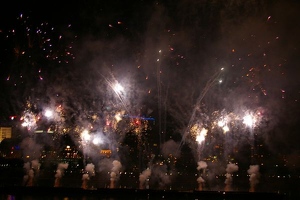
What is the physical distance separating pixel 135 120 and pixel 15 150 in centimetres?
1363

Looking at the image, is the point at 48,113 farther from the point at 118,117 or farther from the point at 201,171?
the point at 201,171

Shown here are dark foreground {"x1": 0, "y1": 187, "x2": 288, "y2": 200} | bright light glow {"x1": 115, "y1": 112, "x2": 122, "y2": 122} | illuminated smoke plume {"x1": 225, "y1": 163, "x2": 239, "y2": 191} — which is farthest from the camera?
bright light glow {"x1": 115, "y1": 112, "x2": 122, "y2": 122}

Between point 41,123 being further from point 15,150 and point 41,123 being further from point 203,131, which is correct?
point 203,131

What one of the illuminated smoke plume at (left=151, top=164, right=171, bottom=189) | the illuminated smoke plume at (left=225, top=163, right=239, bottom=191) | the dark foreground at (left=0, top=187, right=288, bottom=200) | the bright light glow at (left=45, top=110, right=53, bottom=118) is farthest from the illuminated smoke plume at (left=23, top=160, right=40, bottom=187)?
the illuminated smoke plume at (left=225, top=163, right=239, bottom=191)

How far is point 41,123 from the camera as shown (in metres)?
33.7

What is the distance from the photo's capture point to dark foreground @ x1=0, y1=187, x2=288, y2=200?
58.4 feet

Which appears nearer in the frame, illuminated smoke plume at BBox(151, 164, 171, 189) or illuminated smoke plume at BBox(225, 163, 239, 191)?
illuminated smoke plume at BBox(151, 164, 171, 189)

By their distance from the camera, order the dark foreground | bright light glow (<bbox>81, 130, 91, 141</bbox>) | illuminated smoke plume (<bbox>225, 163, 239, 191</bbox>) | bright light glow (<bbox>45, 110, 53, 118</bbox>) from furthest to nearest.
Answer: bright light glow (<bbox>81, 130, 91, 141</bbox>), bright light glow (<bbox>45, 110, 53, 118</bbox>), illuminated smoke plume (<bbox>225, 163, 239, 191</bbox>), the dark foreground

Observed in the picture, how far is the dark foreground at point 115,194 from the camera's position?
17812 millimetres

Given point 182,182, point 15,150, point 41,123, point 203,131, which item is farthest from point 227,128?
point 15,150

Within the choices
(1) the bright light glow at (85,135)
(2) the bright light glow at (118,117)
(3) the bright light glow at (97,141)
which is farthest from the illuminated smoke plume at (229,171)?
(3) the bright light glow at (97,141)

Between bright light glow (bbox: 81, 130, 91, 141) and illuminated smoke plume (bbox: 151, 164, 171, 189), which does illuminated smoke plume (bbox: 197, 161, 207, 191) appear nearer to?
illuminated smoke plume (bbox: 151, 164, 171, 189)

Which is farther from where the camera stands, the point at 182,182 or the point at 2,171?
the point at 2,171

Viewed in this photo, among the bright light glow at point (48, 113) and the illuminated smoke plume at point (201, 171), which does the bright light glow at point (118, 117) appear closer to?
the bright light glow at point (48, 113)
